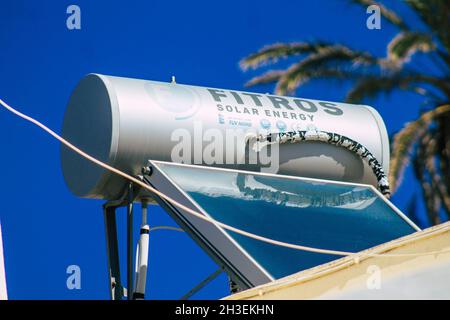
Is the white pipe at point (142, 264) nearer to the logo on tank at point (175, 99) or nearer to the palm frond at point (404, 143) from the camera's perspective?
the logo on tank at point (175, 99)

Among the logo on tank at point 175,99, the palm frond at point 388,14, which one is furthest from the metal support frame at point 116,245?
the palm frond at point 388,14

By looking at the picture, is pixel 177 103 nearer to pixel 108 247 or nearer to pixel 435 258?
pixel 108 247

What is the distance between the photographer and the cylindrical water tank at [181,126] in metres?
10.4

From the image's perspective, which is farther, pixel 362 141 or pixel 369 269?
pixel 362 141

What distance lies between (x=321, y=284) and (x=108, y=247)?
6.67 metres

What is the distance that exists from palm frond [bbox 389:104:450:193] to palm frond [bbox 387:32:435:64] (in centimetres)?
123

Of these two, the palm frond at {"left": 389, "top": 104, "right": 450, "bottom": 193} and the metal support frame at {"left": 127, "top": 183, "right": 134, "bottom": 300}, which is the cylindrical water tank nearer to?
the metal support frame at {"left": 127, "top": 183, "right": 134, "bottom": 300}

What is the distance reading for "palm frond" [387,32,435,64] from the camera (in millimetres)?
20047

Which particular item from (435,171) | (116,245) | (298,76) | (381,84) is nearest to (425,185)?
(435,171)

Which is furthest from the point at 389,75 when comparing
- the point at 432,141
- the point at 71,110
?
the point at 71,110

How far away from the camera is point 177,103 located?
10.7 m

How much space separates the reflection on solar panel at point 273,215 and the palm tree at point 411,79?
30.5 feet

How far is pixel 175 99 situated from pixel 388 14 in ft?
38.0
